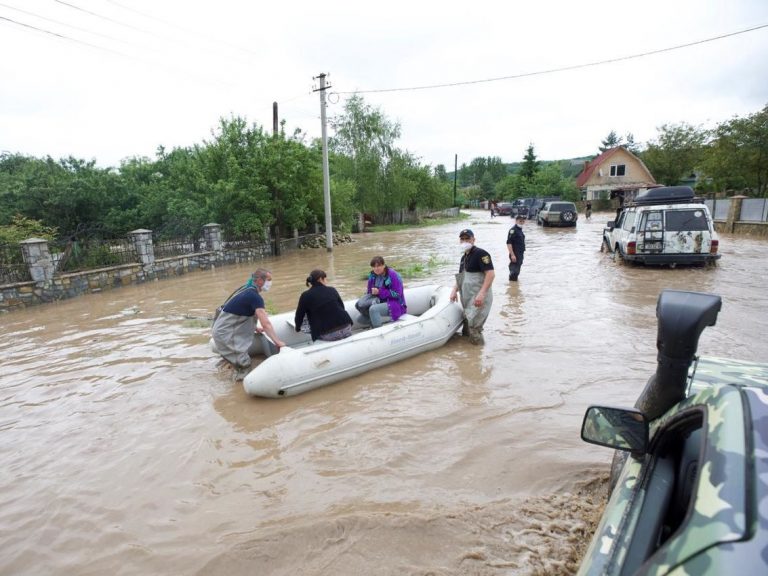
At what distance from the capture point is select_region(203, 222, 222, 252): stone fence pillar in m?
16.6

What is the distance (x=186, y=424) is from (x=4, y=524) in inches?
63.0

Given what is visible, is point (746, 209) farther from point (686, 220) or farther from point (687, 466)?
point (687, 466)

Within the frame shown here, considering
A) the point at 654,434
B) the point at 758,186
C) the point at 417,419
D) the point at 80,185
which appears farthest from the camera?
the point at 758,186

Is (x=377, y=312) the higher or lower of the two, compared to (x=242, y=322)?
lower

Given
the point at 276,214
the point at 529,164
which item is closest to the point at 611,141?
the point at 529,164

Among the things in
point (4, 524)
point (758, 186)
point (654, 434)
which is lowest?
point (4, 524)

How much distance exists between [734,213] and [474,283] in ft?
65.3

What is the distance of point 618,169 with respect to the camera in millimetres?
46625

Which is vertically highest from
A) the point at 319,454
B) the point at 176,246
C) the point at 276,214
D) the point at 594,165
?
the point at 594,165

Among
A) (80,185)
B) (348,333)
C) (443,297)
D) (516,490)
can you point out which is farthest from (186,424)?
(80,185)

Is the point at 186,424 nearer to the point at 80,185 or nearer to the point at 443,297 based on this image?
the point at 443,297

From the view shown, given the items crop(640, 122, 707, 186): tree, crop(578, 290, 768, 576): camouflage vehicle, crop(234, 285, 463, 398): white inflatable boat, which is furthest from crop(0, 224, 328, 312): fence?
crop(640, 122, 707, 186): tree

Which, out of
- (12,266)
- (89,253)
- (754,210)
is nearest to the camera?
(12,266)

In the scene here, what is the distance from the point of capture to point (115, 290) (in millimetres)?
12766
